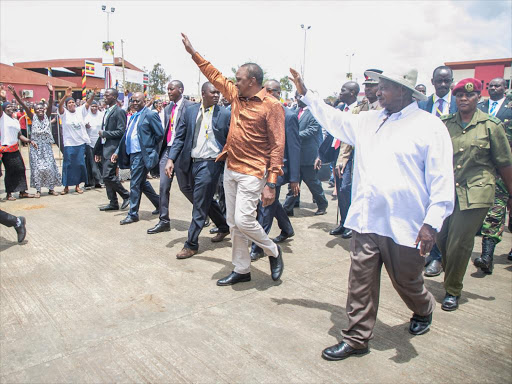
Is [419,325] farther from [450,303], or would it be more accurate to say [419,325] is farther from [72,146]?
[72,146]

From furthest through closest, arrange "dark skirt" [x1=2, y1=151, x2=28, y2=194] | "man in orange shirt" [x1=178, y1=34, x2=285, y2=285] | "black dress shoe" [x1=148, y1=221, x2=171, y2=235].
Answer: "dark skirt" [x1=2, y1=151, x2=28, y2=194] < "black dress shoe" [x1=148, y1=221, x2=171, y2=235] < "man in orange shirt" [x1=178, y1=34, x2=285, y2=285]

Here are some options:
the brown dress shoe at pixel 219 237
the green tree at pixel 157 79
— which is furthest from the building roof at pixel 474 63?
the brown dress shoe at pixel 219 237

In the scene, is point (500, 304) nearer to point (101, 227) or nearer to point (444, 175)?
point (444, 175)

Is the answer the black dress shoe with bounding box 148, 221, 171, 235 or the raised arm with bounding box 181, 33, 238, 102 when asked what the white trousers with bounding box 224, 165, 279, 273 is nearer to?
the raised arm with bounding box 181, 33, 238, 102

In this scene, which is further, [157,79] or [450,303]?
[157,79]

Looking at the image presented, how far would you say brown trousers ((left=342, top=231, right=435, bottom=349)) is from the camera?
2.85 m

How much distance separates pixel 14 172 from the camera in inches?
315

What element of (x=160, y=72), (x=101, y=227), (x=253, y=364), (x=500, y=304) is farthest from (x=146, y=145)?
(x=160, y=72)

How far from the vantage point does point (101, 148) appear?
24.9 ft

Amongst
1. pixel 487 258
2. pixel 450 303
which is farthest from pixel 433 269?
pixel 450 303

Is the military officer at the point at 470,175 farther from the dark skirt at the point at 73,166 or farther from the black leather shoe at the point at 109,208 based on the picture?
the dark skirt at the point at 73,166

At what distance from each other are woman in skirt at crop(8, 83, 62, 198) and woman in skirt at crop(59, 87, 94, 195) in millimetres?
222

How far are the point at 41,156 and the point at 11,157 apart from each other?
69 cm

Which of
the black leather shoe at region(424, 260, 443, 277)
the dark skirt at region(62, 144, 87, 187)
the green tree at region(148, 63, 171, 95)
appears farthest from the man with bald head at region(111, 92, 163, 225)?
the green tree at region(148, 63, 171, 95)
